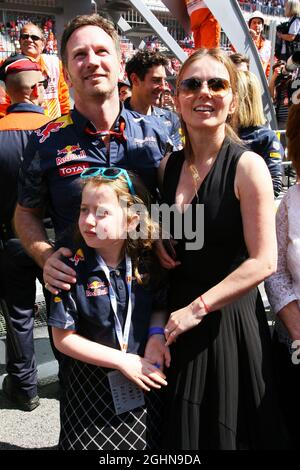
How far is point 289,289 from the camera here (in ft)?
5.97

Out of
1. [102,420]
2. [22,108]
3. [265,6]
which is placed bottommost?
[102,420]

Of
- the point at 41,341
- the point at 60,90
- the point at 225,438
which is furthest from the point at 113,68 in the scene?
the point at 60,90

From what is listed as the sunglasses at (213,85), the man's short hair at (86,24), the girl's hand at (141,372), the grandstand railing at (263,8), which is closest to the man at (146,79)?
the man's short hair at (86,24)

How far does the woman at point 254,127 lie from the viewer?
10.7 feet

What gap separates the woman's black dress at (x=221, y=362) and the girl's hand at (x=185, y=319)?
9 centimetres

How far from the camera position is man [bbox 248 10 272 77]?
777cm

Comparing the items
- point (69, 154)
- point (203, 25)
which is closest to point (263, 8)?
point (203, 25)

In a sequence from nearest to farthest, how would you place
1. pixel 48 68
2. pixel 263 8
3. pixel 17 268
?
pixel 17 268 < pixel 48 68 < pixel 263 8

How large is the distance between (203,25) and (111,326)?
17.2 feet

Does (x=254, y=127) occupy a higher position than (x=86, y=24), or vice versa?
(x=86, y=24)

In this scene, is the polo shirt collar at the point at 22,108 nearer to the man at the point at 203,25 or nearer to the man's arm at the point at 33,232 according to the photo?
the man's arm at the point at 33,232

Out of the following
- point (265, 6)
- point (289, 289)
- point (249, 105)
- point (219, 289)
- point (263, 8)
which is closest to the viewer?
point (219, 289)

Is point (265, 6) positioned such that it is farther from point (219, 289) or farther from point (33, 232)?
point (219, 289)
